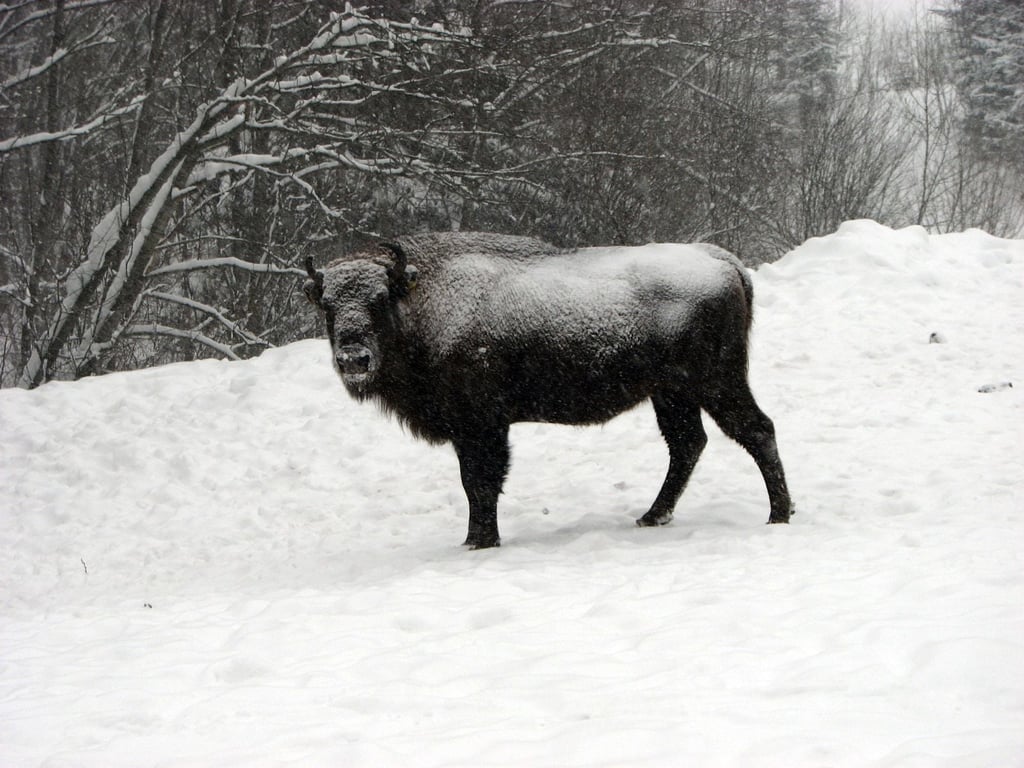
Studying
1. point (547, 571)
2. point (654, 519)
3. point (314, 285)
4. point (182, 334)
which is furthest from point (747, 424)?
point (182, 334)

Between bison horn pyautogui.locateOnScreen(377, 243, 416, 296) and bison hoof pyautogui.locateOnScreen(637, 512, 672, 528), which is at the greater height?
bison horn pyautogui.locateOnScreen(377, 243, 416, 296)

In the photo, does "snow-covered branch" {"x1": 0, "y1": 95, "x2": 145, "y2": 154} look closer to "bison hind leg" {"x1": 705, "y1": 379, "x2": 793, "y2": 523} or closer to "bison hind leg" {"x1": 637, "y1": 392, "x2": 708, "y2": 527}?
"bison hind leg" {"x1": 637, "y1": 392, "x2": 708, "y2": 527}

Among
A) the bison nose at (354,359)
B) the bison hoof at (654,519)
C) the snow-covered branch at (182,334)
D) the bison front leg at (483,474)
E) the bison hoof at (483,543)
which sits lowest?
the snow-covered branch at (182,334)

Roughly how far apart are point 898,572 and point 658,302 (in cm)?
252

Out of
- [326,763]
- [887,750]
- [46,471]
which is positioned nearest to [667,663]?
[887,750]

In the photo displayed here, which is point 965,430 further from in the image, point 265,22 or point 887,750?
point 265,22

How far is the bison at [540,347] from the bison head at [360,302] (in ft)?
0.03

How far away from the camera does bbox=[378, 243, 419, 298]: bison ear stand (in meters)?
6.51

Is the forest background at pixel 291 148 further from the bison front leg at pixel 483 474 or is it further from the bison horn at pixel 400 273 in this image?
the bison front leg at pixel 483 474

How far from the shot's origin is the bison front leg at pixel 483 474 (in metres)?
6.50

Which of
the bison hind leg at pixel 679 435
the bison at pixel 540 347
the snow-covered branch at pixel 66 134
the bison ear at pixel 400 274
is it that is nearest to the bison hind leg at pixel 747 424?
the bison at pixel 540 347

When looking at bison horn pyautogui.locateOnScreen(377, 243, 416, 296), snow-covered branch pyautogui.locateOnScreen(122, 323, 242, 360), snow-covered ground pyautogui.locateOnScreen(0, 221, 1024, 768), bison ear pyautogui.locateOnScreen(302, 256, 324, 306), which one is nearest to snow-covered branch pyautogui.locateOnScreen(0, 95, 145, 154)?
snow-covered branch pyautogui.locateOnScreen(122, 323, 242, 360)

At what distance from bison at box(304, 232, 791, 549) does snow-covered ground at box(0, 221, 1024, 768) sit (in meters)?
0.69

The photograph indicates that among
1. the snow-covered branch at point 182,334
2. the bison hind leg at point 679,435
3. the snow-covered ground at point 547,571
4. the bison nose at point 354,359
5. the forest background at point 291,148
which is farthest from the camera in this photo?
the snow-covered branch at point 182,334
